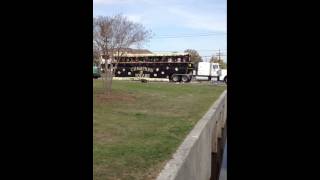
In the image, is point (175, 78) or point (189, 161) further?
point (175, 78)

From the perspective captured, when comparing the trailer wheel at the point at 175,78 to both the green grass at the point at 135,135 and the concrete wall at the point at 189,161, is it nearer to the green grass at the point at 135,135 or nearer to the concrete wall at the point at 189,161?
the green grass at the point at 135,135

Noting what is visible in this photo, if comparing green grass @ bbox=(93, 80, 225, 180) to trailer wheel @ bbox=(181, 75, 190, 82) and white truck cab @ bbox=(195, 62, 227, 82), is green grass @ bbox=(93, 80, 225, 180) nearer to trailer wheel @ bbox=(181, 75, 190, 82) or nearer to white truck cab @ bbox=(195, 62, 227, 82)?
trailer wheel @ bbox=(181, 75, 190, 82)

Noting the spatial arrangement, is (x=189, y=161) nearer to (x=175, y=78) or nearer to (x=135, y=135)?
(x=135, y=135)

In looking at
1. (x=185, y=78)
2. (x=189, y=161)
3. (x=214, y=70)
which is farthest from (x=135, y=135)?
(x=214, y=70)

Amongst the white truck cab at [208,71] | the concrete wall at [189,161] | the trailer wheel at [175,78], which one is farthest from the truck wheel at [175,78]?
the concrete wall at [189,161]

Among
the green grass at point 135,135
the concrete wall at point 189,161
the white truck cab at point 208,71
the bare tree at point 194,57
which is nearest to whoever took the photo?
the concrete wall at point 189,161

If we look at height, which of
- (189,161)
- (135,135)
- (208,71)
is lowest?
(189,161)

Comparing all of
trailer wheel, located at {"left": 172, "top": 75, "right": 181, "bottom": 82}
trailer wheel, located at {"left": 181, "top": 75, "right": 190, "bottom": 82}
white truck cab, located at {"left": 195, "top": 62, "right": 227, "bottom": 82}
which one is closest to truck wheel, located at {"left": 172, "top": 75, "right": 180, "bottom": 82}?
trailer wheel, located at {"left": 172, "top": 75, "right": 181, "bottom": 82}

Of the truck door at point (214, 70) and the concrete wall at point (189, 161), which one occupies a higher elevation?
the truck door at point (214, 70)

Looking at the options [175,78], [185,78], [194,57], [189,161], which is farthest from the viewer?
[194,57]
